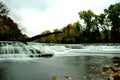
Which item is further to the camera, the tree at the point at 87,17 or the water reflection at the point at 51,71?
the tree at the point at 87,17

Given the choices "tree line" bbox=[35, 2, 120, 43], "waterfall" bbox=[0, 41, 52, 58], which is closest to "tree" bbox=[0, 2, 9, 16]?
"waterfall" bbox=[0, 41, 52, 58]

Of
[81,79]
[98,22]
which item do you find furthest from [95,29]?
[81,79]

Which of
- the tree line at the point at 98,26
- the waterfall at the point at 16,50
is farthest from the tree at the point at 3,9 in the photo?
the tree line at the point at 98,26

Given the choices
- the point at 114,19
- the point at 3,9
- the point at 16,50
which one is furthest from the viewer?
the point at 114,19

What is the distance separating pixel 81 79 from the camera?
891 centimetres

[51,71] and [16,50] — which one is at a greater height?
[16,50]

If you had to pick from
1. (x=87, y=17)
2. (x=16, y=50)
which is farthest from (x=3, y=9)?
(x=87, y=17)

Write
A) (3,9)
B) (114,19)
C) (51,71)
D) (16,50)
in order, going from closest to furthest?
(51,71), (16,50), (3,9), (114,19)

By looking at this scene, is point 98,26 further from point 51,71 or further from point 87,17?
point 51,71

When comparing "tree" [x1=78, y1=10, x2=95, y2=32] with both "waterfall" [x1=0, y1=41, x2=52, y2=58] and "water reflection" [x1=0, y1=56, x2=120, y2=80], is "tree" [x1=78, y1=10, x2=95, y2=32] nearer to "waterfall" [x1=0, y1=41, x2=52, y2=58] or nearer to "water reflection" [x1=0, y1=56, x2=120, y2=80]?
"waterfall" [x1=0, y1=41, x2=52, y2=58]

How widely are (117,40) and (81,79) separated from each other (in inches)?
2424

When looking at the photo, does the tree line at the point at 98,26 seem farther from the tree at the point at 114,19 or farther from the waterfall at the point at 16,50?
the waterfall at the point at 16,50

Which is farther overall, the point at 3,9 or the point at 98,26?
the point at 98,26

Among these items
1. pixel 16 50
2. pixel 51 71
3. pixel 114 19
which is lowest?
pixel 51 71
